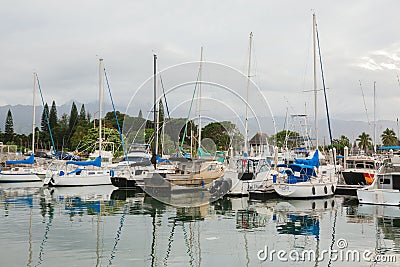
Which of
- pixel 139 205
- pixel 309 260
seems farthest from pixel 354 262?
pixel 139 205

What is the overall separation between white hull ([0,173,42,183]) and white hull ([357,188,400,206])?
99.9 feet

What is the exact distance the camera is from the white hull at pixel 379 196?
86.1ft

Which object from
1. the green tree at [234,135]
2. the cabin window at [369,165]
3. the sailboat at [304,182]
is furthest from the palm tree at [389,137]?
the green tree at [234,135]

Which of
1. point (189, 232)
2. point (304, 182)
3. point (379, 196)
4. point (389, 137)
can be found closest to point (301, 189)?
point (304, 182)

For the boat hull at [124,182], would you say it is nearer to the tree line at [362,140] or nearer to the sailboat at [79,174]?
the sailboat at [79,174]

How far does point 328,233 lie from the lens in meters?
18.1

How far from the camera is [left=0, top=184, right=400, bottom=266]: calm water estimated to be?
543 inches

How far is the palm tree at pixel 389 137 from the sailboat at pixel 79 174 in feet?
203

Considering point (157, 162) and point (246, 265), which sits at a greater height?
point (157, 162)

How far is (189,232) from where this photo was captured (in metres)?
18.0

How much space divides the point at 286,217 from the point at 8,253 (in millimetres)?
12994

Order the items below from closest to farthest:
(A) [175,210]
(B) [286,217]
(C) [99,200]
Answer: (B) [286,217]
(A) [175,210]
(C) [99,200]

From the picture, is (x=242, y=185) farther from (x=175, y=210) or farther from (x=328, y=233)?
(x=328, y=233)

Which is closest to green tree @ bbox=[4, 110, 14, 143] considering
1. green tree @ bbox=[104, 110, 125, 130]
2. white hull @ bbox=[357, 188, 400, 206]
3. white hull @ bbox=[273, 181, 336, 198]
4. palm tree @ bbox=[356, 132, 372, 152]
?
green tree @ bbox=[104, 110, 125, 130]
